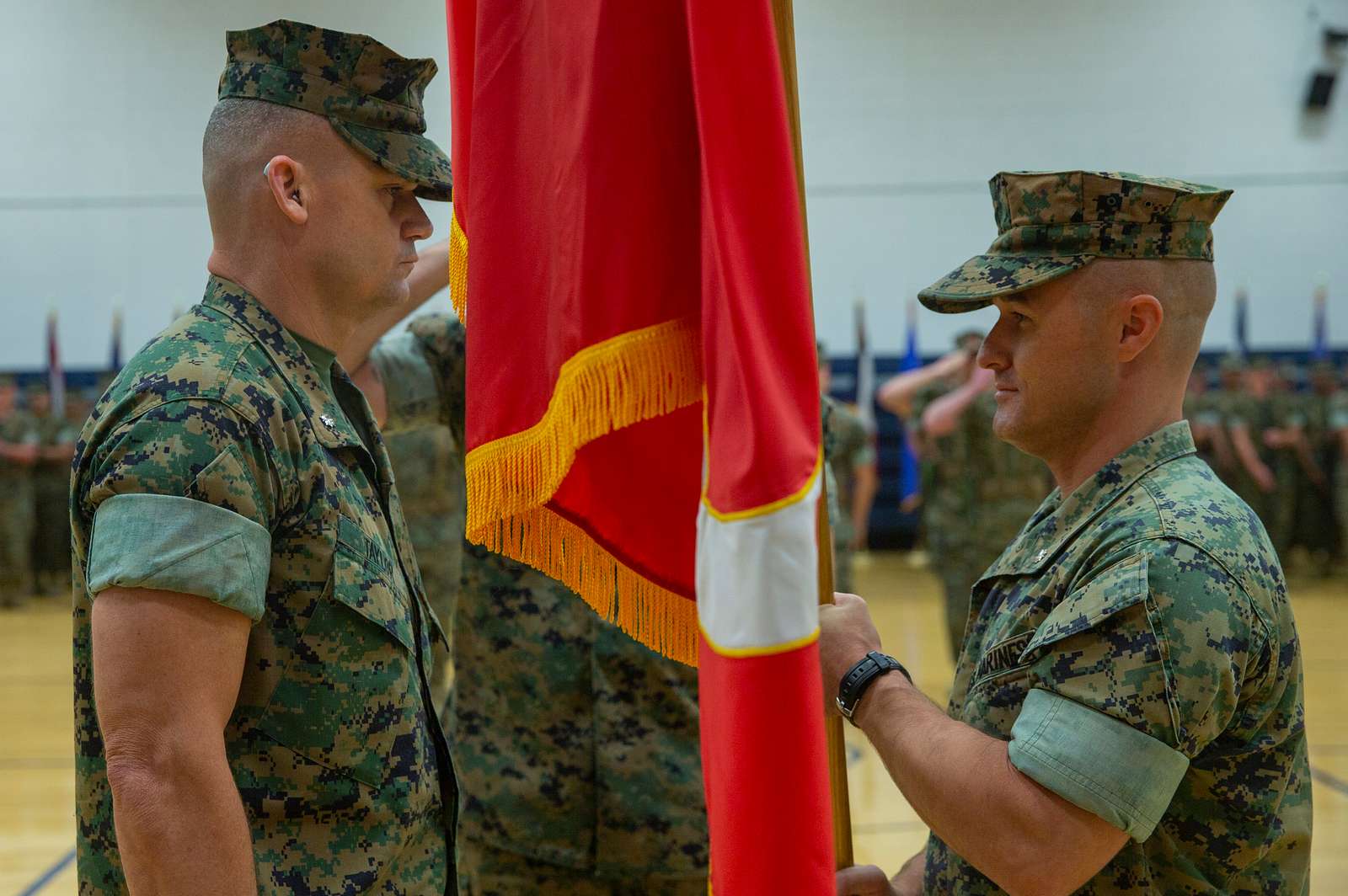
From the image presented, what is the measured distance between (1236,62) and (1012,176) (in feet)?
33.7

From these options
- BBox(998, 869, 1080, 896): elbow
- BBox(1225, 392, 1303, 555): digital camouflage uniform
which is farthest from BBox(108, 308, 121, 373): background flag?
BBox(998, 869, 1080, 896): elbow

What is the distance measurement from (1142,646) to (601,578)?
0.60 m

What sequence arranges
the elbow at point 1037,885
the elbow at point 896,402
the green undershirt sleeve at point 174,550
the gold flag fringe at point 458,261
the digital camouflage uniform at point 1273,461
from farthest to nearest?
the digital camouflage uniform at point 1273,461
the elbow at point 896,402
the gold flag fringe at point 458,261
the elbow at point 1037,885
the green undershirt sleeve at point 174,550

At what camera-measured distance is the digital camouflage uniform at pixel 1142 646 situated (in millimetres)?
1327

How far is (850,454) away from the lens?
373 inches

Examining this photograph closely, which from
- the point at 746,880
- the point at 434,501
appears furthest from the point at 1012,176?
the point at 434,501

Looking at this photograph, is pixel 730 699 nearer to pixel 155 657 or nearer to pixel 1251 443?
pixel 155 657

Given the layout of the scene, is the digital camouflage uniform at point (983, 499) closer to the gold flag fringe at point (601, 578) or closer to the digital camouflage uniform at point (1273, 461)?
the gold flag fringe at point (601, 578)

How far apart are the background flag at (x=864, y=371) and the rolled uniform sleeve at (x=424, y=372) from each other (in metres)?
7.83

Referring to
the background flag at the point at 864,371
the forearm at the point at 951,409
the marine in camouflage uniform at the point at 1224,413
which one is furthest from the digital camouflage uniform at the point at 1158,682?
the marine in camouflage uniform at the point at 1224,413

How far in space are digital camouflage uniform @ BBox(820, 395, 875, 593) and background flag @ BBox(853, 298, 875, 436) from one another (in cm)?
24

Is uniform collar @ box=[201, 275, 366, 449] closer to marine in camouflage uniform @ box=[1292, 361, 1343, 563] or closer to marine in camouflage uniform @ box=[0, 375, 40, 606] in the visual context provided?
marine in camouflage uniform @ box=[0, 375, 40, 606]

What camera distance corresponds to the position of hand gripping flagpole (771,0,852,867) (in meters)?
1.36

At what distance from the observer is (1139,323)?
61.1 inches
